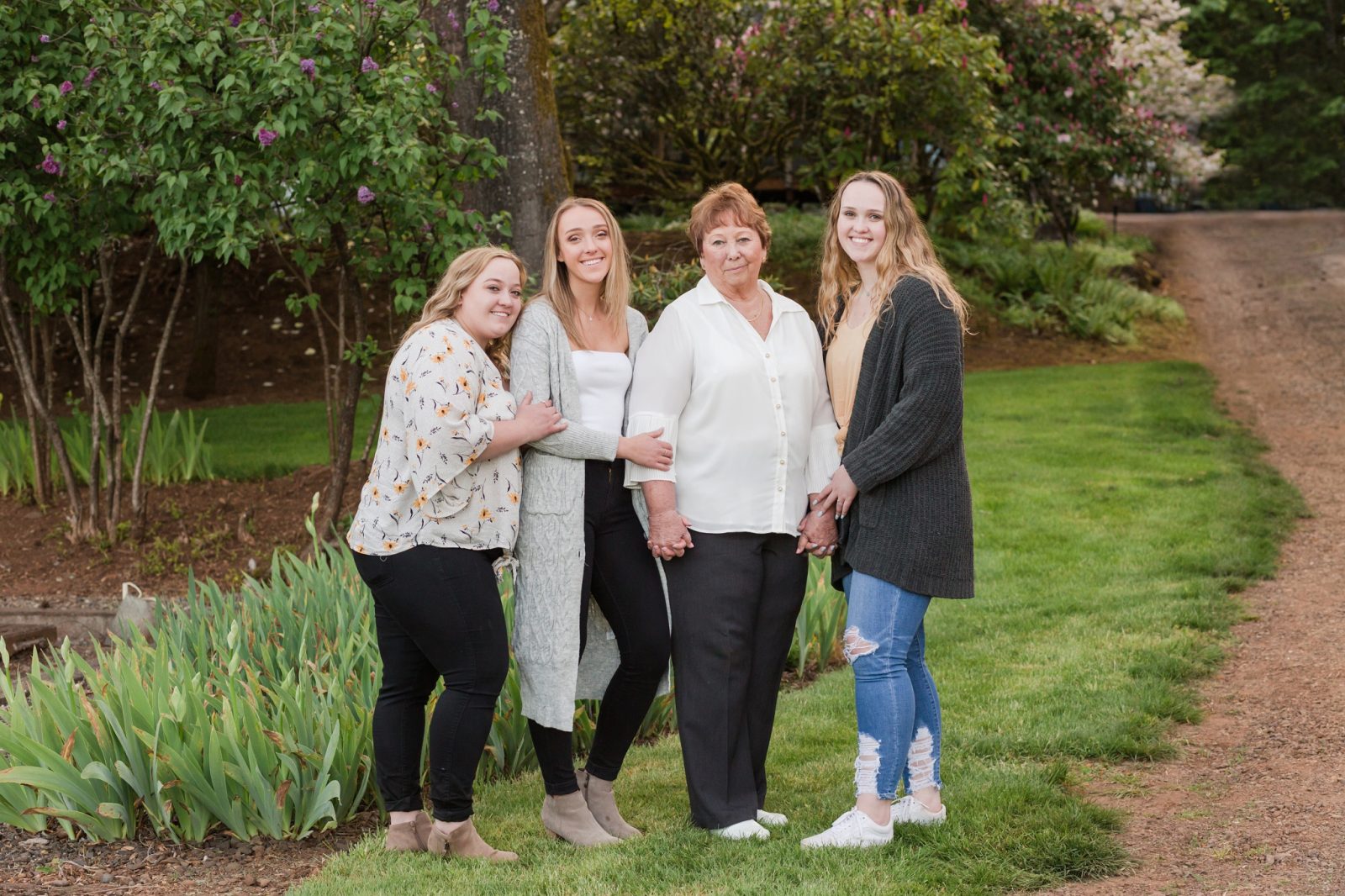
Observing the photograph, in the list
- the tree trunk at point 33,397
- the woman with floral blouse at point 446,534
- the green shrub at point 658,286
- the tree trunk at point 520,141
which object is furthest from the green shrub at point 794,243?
the woman with floral blouse at point 446,534

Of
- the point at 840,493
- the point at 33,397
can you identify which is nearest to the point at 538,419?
the point at 840,493

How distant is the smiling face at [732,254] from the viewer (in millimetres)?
3615

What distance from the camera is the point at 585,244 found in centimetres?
360

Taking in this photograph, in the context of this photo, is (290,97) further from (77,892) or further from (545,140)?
(77,892)

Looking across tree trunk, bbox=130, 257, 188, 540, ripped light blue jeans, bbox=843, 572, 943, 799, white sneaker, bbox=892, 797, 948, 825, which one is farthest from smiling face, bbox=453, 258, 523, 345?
tree trunk, bbox=130, 257, 188, 540

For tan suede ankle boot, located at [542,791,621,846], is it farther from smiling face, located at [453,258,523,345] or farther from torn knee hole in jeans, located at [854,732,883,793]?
smiling face, located at [453,258,523,345]

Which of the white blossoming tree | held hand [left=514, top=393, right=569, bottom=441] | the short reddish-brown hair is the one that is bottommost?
held hand [left=514, top=393, right=569, bottom=441]

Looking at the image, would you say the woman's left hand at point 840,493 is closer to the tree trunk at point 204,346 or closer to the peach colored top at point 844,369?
the peach colored top at point 844,369

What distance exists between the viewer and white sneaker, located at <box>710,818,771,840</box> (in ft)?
12.0

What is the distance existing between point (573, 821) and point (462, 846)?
0.33 meters

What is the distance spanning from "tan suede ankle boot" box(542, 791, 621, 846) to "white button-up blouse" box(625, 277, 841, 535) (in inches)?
33.4

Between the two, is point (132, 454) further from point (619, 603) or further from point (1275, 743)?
point (1275, 743)

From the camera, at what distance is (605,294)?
3.69m

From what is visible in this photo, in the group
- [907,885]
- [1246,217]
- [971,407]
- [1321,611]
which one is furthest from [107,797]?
[1246,217]
